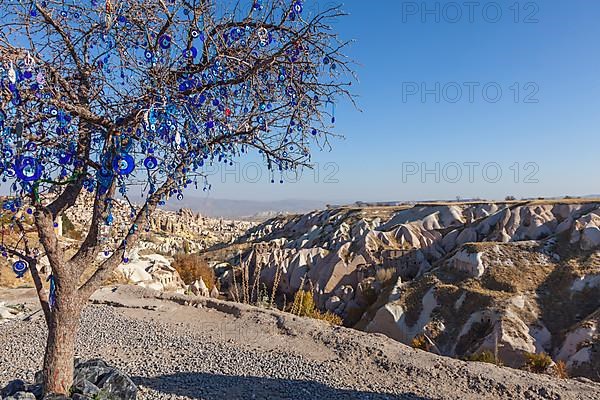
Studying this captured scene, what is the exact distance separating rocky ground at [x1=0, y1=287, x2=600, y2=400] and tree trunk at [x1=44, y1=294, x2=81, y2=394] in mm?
1017

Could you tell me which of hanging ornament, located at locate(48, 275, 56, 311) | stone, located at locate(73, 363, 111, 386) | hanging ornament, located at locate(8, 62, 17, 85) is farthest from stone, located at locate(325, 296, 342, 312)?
hanging ornament, located at locate(8, 62, 17, 85)

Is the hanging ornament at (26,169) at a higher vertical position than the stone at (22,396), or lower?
higher

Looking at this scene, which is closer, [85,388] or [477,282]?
[85,388]

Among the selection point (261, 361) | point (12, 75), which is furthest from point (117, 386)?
point (12, 75)

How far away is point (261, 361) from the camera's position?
5773mm

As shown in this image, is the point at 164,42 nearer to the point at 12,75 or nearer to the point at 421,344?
the point at 12,75

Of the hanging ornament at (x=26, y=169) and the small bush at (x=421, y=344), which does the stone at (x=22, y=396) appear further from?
the small bush at (x=421, y=344)

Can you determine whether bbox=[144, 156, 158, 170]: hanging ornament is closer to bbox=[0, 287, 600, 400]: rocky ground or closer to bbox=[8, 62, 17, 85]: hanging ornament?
bbox=[8, 62, 17, 85]: hanging ornament

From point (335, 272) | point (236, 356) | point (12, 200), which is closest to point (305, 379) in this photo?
point (236, 356)

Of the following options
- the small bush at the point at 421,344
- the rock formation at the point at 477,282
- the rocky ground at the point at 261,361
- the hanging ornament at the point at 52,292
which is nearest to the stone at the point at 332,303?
the rock formation at the point at 477,282

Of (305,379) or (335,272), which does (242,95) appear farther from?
(335,272)

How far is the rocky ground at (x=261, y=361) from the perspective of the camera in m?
4.89

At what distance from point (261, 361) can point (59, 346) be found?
272 centimetres

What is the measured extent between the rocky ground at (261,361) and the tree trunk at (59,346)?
102 cm
